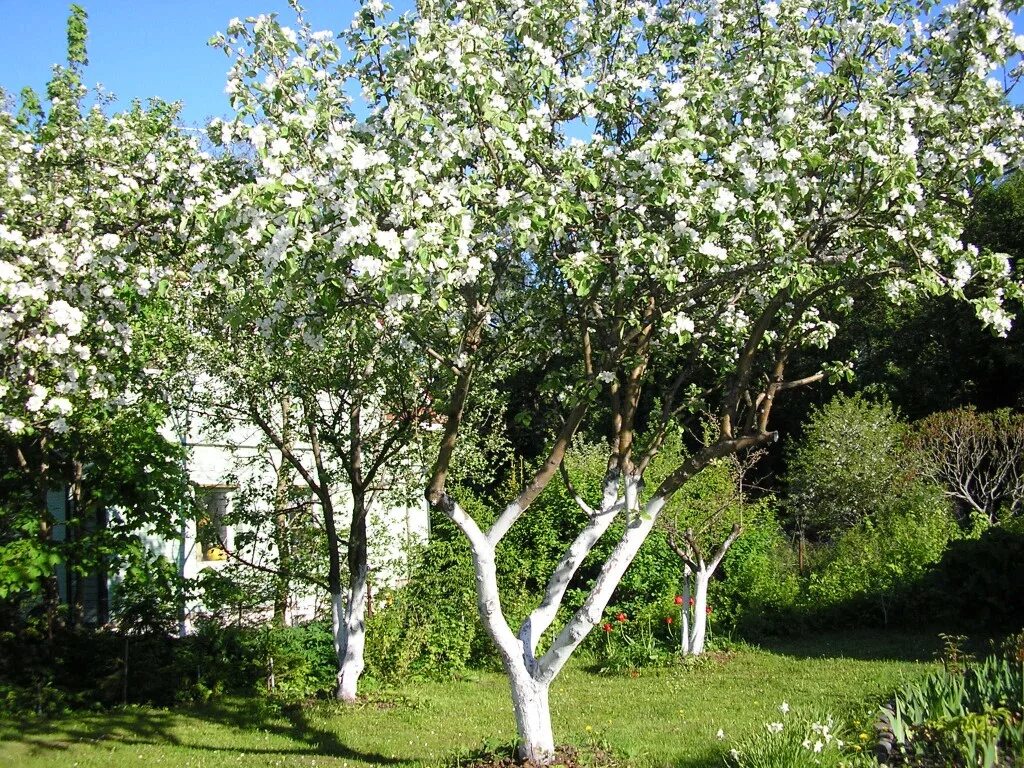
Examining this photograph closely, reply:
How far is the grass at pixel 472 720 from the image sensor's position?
758cm

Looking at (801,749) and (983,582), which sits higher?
(983,582)

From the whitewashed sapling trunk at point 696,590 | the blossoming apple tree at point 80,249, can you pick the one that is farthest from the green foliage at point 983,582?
the blossoming apple tree at point 80,249

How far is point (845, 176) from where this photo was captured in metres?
6.08

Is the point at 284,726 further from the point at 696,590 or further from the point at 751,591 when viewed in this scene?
the point at 751,591

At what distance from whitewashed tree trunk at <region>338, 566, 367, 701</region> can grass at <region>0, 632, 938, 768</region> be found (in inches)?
11.6

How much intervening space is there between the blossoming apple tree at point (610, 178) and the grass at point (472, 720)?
1.72 m

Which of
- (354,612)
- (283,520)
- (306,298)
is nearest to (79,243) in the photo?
(306,298)

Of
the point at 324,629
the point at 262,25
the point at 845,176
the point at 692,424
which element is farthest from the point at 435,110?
the point at 692,424

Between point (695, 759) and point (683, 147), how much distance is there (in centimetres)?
446

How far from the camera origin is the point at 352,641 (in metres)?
9.77

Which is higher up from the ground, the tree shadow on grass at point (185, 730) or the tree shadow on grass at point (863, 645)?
the tree shadow on grass at point (863, 645)

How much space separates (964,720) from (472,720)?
541cm

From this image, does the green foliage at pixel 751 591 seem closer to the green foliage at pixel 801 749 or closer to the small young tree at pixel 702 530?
the small young tree at pixel 702 530

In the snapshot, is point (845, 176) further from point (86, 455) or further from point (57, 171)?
point (86, 455)
